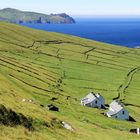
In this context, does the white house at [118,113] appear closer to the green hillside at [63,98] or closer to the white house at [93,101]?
the green hillside at [63,98]

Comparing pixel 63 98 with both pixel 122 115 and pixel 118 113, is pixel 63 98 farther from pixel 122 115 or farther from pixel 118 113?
pixel 122 115

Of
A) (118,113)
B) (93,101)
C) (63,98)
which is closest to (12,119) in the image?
(118,113)

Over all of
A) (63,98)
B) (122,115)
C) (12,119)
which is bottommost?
(122,115)

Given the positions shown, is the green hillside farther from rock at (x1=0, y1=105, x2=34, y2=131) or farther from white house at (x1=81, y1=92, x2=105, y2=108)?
white house at (x1=81, y1=92, x2=105, y2=108)

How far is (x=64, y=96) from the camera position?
125m

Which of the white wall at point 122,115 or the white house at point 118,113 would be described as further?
the white house at point 118,113

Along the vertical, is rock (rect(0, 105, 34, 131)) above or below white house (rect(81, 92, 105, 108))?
above

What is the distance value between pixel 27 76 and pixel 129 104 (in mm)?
38957

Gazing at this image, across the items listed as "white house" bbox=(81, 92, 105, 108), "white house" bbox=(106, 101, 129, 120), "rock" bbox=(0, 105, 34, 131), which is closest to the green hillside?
"rock" bbox=(0, 105, 34, 131)

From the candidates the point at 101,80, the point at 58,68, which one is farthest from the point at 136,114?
the point at 58,68

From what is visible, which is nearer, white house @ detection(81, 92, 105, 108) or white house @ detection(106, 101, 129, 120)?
white house @ detection(106, 101, 129, 120)

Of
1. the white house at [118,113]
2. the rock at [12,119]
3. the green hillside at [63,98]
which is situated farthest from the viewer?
the white house at [118,113]

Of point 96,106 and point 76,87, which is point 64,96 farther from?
point 76,87

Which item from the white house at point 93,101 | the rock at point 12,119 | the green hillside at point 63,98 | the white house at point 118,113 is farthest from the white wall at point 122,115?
the rock at point 12,119
